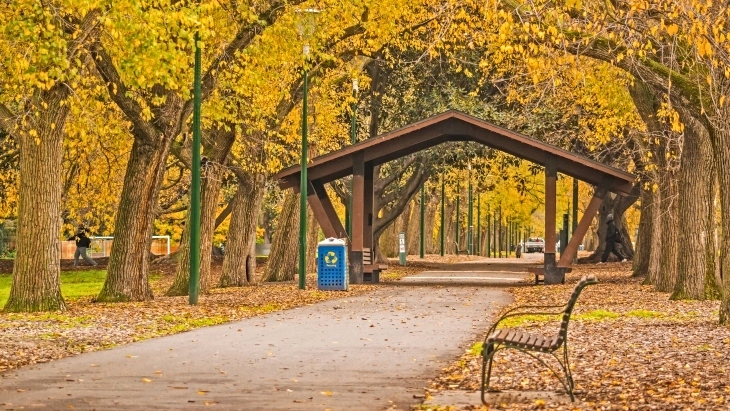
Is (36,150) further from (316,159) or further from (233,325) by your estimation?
(316,159)

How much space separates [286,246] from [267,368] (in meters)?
27.1

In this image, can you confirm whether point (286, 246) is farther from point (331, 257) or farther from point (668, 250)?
point (668, 250)

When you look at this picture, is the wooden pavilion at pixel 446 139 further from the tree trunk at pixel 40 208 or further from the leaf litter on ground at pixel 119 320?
the tree trunk at pixel 40 208

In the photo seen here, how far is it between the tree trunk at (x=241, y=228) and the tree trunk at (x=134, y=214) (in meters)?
8.67

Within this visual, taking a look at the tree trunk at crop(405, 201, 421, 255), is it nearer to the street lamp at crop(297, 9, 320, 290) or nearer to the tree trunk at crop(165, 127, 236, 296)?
the street lamp at crop(297, 9, 320, 290)

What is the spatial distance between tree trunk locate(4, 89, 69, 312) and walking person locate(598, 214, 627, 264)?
39.6m

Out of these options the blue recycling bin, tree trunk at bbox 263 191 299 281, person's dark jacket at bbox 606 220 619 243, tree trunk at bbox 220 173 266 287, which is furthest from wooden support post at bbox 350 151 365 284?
person's dark jacket at bbox 606 220 619 243

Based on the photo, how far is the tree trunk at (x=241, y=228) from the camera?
36.2 m

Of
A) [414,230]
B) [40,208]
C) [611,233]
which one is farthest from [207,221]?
[414,230]

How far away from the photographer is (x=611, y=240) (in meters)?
61.5

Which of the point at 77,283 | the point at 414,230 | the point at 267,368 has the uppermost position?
the point at 414,230

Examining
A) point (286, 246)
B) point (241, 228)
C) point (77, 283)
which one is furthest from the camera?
point (77, 283)

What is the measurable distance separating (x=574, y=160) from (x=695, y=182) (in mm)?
9674

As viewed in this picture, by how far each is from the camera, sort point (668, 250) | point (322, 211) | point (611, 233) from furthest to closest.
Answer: point (611, 233), point (322, 211), point (668, 250)
